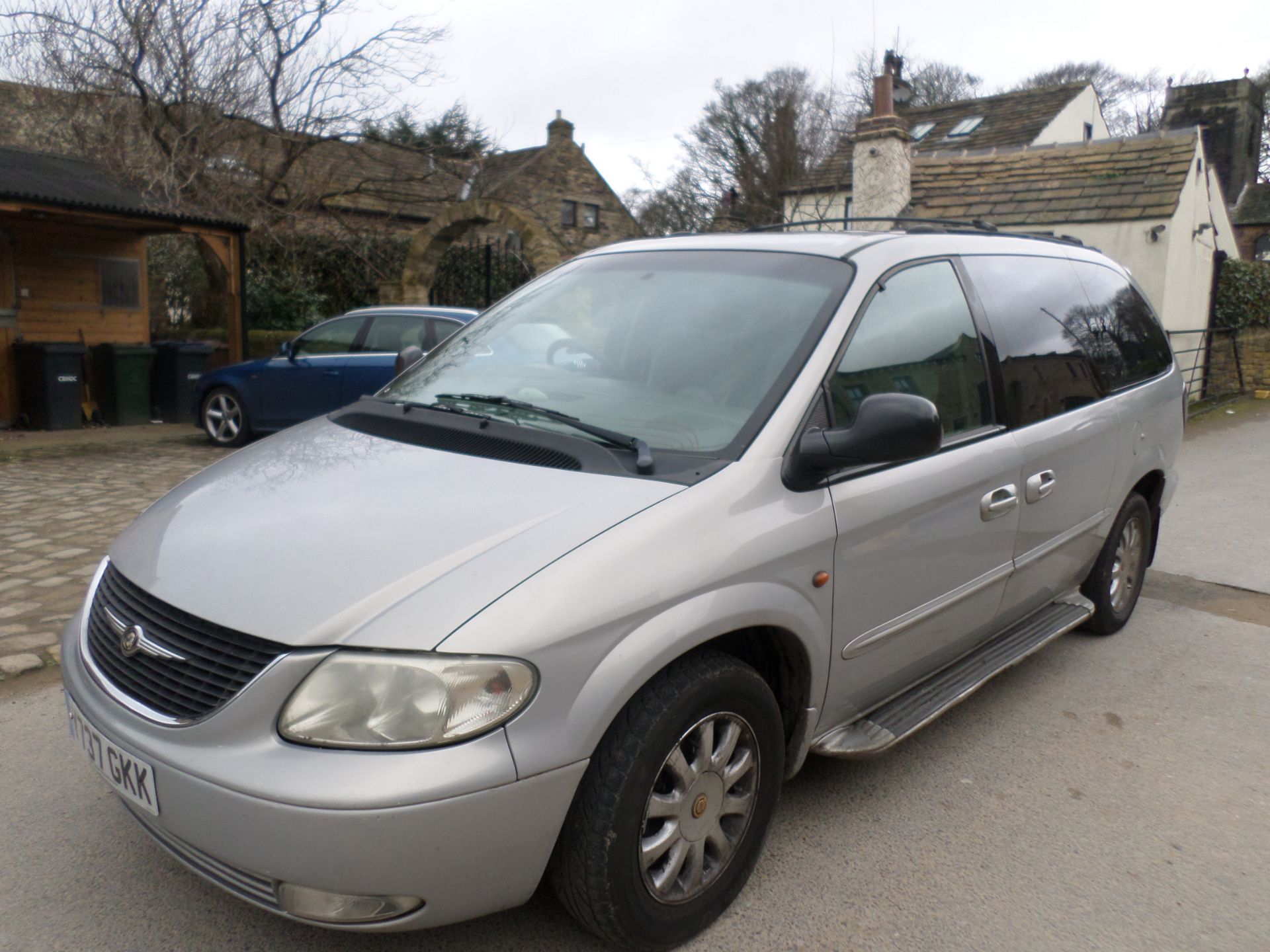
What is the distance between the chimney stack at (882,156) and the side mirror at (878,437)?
40.4 ft

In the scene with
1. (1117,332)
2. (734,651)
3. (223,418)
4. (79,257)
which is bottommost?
(223,418)

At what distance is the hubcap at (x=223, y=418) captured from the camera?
1114cm

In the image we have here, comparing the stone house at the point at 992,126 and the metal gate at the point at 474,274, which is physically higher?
the stone house at the point at 992,126

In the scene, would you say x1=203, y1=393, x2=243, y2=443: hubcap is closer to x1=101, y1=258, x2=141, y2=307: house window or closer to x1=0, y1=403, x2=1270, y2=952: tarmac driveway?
x1=101, y1=258, x2=141, y2=307: house window

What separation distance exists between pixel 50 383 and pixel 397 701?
1170 centimetres

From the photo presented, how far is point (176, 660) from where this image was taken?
2.26 m

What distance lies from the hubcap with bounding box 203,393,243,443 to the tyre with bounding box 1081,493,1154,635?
907 cm

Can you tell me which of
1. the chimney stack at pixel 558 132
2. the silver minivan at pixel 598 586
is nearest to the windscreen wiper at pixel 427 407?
the silver minivan at pixel 598 586

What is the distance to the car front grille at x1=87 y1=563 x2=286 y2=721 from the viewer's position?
84.4 inches

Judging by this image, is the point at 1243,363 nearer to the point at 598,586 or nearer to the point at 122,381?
the point at 122,381

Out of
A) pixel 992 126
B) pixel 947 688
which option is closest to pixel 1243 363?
pixel 992 126

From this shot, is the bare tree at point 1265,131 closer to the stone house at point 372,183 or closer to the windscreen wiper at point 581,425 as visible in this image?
the stone house at point 372,183

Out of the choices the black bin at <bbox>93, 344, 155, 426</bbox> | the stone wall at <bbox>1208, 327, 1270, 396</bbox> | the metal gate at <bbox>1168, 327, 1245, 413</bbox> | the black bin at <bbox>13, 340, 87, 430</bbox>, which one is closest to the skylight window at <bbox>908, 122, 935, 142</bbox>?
the stone wall at <bbox>1208, 327, 1270, 396</bbox>

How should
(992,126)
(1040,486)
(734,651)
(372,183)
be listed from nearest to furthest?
(734,651)
(1040,486)
(372,183)
(992,126)
